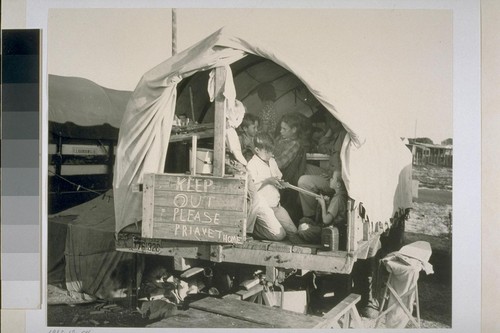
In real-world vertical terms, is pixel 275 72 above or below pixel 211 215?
above

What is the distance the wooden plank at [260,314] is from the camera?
372 centimetres

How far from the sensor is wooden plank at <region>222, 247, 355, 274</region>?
3.60 meters

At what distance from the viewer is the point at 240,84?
387cm

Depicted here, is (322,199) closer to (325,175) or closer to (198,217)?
(325,175)

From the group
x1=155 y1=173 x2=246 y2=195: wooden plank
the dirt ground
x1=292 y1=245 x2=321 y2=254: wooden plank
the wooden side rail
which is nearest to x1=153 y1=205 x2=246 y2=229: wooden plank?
x1=155 y1=173 x2=246 y2=195: wooden plank

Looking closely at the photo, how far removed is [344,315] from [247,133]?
63.6 inches

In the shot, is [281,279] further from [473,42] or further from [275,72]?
[473,42]

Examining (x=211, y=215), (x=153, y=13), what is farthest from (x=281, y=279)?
(x=153, y=13)

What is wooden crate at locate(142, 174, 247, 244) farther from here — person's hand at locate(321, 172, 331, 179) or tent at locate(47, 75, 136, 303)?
person's hand at locate(321, 172, 331, 179)

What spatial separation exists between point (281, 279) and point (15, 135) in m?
2.38

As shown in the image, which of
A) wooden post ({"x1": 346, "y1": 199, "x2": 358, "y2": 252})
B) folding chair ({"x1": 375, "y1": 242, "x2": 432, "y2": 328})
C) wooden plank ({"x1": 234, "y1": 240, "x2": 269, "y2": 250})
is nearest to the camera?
wooden post ({"x1": 346, "y1": 199, "x2": 358, "y2": 252})

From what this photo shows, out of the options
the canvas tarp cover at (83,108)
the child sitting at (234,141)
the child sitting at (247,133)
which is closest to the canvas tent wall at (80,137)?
the canvas tarp cover at (83,108)

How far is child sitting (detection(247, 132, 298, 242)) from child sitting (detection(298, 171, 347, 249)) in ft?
0.37

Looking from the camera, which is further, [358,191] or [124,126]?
[124,126]
